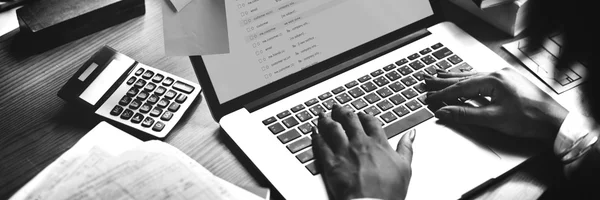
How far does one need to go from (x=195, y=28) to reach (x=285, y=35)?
122mm

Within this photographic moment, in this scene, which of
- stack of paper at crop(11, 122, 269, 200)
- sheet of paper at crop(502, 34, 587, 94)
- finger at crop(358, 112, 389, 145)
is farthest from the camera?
sheet of paper at crop(502, 34, 587, 94)

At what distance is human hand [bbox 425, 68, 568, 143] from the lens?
0.71 meters

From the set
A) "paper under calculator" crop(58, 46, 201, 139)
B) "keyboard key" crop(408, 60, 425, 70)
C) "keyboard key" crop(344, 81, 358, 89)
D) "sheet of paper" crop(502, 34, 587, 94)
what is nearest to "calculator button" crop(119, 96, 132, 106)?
"paper under calculator" crop(58, 46, 201, 139)

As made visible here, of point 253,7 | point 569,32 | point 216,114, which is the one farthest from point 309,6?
point 569,32

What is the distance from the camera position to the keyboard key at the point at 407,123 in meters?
0.72

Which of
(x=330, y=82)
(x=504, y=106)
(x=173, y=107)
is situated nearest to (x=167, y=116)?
(x=173, y=107)

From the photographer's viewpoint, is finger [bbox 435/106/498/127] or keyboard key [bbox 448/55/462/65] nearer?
finger [bbox 435/106/498/127]

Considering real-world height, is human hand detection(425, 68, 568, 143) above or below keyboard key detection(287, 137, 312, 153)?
below

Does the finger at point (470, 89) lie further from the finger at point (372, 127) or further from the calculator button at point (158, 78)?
the calculator button at point (158, 78)

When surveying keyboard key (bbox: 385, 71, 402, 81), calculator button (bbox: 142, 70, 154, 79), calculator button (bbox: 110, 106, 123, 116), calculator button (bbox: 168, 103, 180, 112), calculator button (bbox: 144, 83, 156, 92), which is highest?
calculator button (bbox: 142, 70, 154, 79)

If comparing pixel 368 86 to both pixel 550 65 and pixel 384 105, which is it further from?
pixel 550 65

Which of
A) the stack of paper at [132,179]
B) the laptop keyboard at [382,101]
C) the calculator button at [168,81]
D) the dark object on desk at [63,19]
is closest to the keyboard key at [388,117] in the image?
the laptop keyboard at [382,101]

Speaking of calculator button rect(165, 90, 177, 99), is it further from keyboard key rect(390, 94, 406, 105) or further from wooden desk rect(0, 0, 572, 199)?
keyboard key rect(390, 94, 406, 105)

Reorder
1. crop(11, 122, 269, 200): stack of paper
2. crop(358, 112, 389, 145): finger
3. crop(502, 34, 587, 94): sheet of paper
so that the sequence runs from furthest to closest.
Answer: crop(502, 34, 587, 94): sheet of paper, crop(358, 112, 389, 145): finger, crop(11, 122, 269, 200): stack of paper
